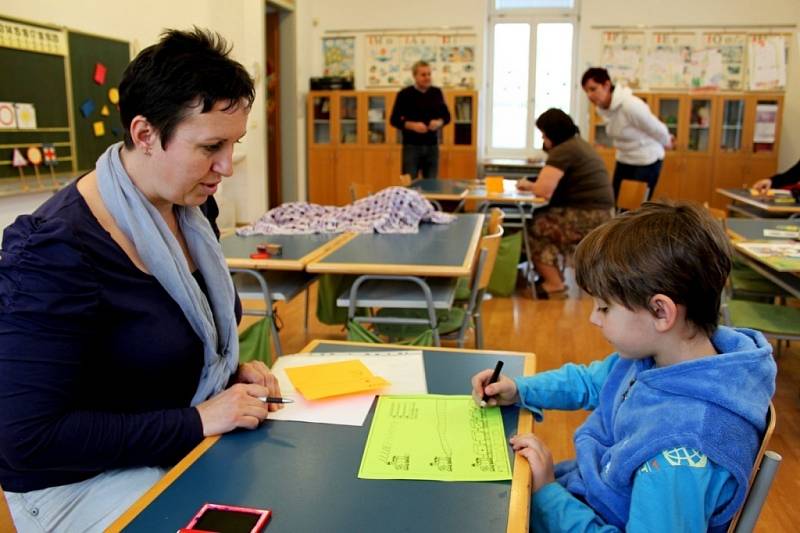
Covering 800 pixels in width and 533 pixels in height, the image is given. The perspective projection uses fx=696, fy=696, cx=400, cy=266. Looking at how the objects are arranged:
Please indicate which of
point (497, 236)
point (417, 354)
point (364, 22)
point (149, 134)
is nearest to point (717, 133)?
point (364, 22)

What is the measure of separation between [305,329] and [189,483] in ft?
10.2

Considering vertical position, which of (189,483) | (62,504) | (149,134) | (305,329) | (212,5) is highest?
(212,5)

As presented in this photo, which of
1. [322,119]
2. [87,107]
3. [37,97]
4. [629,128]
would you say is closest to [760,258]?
[629,128]

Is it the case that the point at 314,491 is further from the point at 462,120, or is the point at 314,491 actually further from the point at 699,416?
the point at 462,120

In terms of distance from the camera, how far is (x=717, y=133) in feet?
25.4

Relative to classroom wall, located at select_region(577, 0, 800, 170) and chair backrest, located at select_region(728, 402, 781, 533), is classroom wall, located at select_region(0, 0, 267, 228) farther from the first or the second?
classroom wall, located at select_region(577, 0, 800, 170)

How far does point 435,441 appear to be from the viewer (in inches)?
46.0

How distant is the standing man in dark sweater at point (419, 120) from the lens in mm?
6707

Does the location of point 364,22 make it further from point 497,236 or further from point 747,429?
point 747,429

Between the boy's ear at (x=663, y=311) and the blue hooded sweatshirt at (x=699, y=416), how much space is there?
62 mm

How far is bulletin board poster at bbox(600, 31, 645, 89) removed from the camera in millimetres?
7863

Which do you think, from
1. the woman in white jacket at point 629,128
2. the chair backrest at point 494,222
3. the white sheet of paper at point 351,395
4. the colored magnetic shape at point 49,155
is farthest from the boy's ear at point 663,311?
the woman in white jacket at point 629,128

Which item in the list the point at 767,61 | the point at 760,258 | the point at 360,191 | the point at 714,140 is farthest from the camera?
the point at 714,140

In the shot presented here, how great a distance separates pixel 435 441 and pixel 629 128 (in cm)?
490
